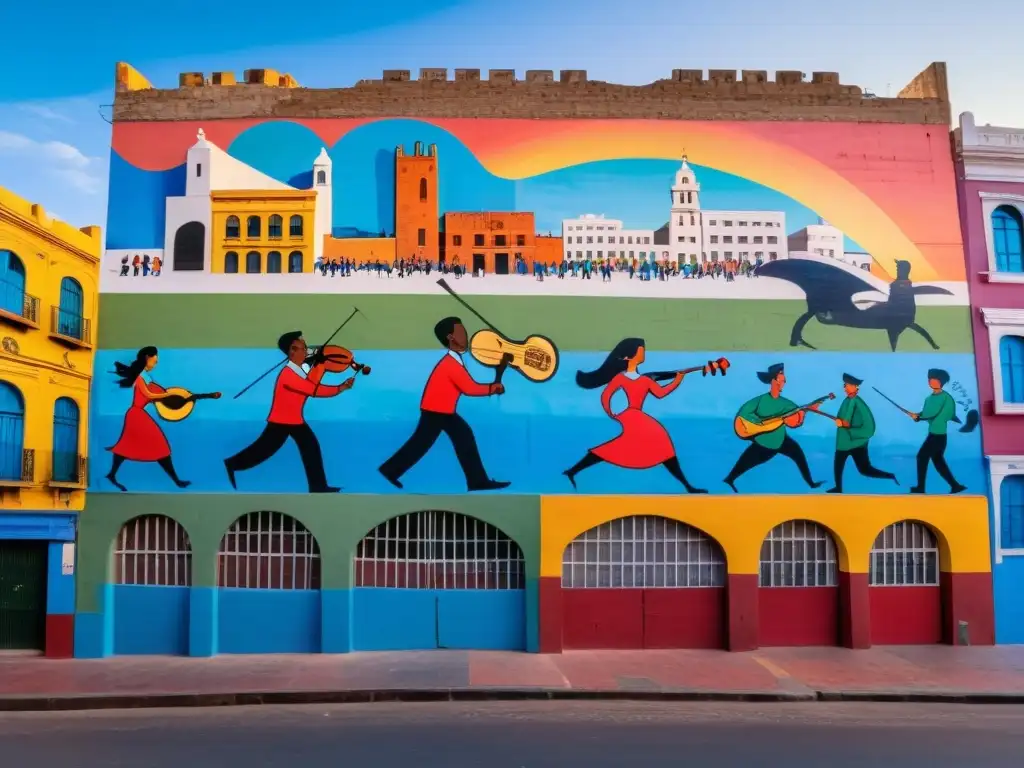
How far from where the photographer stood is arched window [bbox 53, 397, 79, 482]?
1655cm

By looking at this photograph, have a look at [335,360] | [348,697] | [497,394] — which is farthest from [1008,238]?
[348,697]

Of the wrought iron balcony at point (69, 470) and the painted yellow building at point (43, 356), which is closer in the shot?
the painted yellow building at point (43, 356)

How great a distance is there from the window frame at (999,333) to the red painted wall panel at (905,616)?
12.9 ft

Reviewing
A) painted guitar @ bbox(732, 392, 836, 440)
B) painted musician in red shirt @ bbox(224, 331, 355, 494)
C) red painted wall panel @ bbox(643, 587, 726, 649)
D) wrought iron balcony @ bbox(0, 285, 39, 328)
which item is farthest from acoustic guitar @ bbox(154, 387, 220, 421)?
painted guitar @ bbox(732, 392, 836, 440)

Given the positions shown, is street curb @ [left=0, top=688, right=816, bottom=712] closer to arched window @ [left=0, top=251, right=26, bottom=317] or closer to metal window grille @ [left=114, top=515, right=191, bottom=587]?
metal window grille @ [left=114, top=515, right=191, bottom=587]

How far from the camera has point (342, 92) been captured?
18.3 m

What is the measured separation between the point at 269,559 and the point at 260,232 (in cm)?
615

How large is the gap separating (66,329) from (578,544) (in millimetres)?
10186

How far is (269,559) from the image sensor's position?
664 inches

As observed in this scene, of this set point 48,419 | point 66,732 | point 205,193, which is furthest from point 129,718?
point 205,193

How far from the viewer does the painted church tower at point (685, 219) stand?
18.0 metres

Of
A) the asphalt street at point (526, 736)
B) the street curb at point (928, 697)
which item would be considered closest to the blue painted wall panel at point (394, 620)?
the asphalt street at point (526, 736)

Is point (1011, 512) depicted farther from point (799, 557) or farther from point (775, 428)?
point (775, 428)

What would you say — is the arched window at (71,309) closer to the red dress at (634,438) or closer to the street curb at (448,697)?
the street curb at (448,697)
